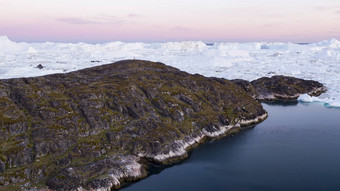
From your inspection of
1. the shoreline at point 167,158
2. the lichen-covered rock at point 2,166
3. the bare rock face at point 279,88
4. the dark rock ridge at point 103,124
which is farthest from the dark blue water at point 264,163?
the bare rock face at point 279,88

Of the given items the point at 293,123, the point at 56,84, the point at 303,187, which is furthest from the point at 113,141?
the point at 293,123

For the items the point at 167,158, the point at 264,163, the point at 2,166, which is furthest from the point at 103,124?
the point at 264,163

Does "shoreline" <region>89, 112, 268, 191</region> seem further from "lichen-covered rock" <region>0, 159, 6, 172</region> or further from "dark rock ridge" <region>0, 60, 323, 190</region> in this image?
"lichen-covered rock" <region>0, 159, 6, 172</region>

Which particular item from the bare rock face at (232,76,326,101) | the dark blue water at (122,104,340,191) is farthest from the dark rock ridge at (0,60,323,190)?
the bare rock face at (232,76,326,101)

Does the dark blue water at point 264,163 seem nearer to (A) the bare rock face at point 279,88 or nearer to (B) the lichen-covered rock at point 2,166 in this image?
(B) the lichen-covered rock at point 2,166

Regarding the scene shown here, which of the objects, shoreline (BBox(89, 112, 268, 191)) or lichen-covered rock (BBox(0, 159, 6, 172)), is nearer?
lichen-covered rock (BBox(0, 159, 6, 172))

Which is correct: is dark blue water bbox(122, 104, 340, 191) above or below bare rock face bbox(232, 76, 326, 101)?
below

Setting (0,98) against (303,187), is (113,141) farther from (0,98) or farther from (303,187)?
(303,187)

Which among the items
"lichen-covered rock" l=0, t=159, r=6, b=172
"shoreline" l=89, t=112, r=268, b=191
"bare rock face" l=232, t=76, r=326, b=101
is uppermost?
"bare rock face" l=232, t=76, r=326, b=101
